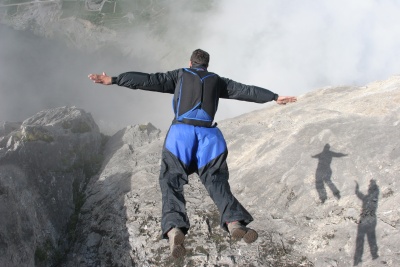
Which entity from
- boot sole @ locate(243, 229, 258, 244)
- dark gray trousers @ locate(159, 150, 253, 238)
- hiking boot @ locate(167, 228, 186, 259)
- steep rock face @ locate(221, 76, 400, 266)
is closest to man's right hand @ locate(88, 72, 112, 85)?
dark gray trousers @ locate(159, 150, 253, 238)

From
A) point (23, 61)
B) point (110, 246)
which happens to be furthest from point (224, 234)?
point (23, 61)

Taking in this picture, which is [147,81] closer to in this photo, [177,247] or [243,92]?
[243,92]

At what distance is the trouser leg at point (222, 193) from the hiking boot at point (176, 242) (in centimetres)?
113

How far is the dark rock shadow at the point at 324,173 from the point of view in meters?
16.4

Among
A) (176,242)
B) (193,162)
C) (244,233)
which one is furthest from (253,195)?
(176,242)

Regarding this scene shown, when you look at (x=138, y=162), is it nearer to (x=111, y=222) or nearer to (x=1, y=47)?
(x=111, y=222)

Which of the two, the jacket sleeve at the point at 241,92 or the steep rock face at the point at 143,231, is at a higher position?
the jacket sleeve at the point at 241,92

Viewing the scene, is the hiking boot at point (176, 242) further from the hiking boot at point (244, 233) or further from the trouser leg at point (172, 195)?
the hiking boot at point (244, 233)

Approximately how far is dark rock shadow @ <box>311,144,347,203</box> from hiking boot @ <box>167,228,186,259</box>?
10.0 metres

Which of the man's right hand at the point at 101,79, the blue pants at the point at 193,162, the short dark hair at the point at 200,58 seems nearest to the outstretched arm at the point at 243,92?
the short dark hair at the point at 200,58

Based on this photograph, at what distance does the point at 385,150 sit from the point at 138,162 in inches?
585

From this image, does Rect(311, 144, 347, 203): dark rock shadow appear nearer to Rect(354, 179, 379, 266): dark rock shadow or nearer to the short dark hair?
Rect(354, 179, 379, 266): dark rock shadow

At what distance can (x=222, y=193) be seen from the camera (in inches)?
359

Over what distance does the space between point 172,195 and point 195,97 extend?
258 centimetres
